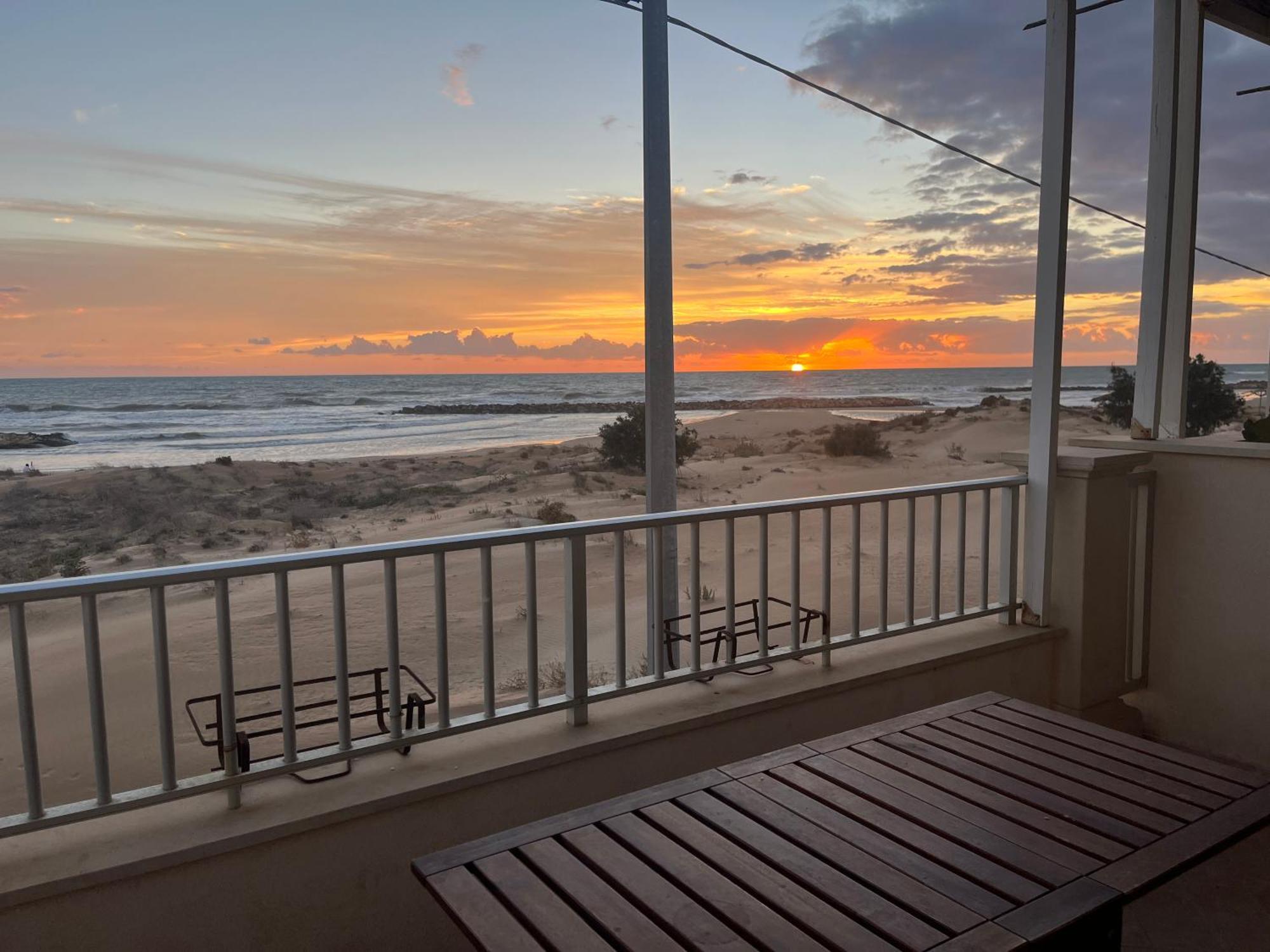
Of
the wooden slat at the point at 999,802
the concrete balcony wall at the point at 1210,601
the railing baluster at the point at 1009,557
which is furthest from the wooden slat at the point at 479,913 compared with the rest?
the concrete balcony wall at the point at 1210,601

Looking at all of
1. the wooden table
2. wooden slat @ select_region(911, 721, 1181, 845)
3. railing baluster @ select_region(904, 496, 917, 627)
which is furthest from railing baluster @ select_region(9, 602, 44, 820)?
railing baluster @ select_region(904, 496, 917, 627)

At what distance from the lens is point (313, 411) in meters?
22.8

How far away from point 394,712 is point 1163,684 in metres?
3.02

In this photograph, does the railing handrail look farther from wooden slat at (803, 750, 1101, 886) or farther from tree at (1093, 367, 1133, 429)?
tree at (1093, 367, 1133, 429)

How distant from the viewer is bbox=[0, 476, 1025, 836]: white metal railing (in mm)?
1692

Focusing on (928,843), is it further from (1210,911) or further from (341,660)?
(1210,911)

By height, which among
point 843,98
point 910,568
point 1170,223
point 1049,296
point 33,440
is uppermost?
point 843,98

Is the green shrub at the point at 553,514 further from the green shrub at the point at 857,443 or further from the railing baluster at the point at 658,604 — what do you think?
the railing baluster at the point at 658,604

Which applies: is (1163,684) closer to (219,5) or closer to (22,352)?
(219,5)

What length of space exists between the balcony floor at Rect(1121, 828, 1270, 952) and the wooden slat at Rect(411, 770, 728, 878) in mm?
1398

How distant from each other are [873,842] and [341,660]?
4.00 ft

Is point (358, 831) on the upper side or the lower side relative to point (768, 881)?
lower

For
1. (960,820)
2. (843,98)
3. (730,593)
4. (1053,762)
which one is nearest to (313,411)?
(843,98)

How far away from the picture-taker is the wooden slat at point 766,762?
1678 millimetres
